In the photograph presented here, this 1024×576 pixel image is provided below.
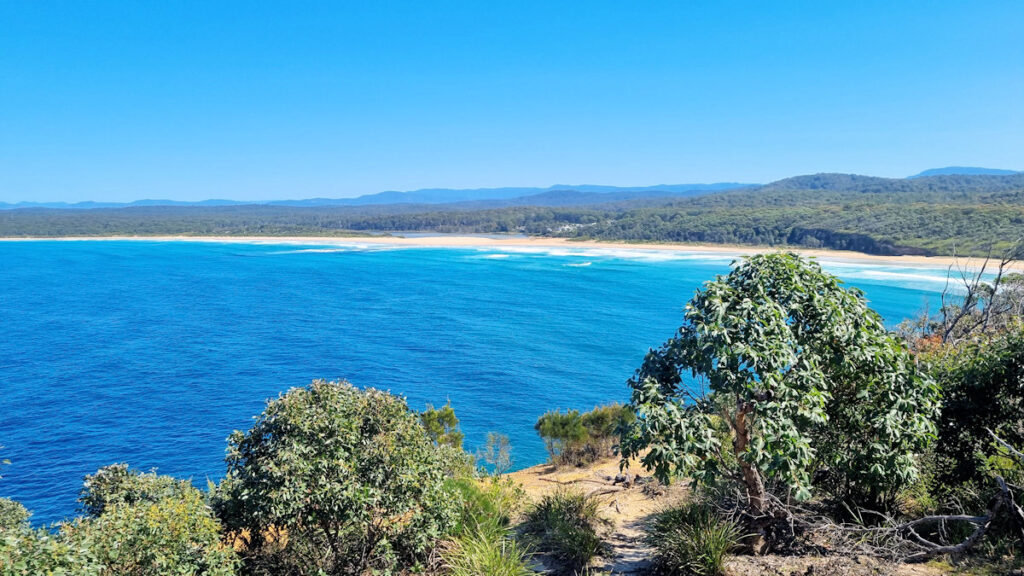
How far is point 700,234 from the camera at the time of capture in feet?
423

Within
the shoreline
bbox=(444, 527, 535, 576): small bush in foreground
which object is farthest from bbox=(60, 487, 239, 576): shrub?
the shoreline

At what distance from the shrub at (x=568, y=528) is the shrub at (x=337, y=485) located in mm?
2052

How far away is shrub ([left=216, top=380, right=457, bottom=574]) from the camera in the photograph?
7.88m

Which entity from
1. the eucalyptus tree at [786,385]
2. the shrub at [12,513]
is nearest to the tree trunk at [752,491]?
the eucalyptus tree at [786,385]

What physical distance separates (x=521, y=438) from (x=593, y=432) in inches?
326

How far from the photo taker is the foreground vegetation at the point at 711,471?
287 inches

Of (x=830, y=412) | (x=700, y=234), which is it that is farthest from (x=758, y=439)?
(x=700, y=234)

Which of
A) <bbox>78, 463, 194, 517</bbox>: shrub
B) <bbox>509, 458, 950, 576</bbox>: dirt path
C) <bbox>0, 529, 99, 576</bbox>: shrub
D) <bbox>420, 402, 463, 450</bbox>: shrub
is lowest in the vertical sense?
<bbox>420, 402, 463, 450</bbox>: shrub

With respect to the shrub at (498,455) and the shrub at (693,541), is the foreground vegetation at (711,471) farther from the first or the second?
the shrub at (498,455)

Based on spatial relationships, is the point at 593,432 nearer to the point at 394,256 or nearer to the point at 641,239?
the point at 394,256

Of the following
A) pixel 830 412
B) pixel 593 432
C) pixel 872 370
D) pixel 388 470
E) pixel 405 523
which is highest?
pixel 872 370

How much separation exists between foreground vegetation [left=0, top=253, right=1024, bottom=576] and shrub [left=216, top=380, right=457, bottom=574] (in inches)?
1.1

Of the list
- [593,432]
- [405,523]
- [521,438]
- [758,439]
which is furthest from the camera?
[521,438]

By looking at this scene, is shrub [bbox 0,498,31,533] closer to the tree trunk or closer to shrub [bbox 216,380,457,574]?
shrub [bbox 216,380,457,574]
